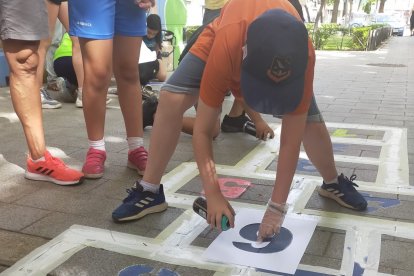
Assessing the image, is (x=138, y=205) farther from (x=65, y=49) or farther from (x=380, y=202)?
(x=65, y=49)

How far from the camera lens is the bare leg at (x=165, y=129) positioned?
223cm

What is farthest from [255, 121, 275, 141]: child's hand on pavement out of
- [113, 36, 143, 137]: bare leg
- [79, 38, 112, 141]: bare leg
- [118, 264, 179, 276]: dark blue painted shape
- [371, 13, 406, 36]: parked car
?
[371, 13, 406, 36]: parked car

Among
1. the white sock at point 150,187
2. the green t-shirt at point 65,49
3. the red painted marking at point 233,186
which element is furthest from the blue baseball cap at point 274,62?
the green t-shirt at point 65,49

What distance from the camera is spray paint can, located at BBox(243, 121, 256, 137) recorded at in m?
3.82

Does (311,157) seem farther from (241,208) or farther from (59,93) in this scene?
(59,93)

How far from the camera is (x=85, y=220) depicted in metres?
2.25

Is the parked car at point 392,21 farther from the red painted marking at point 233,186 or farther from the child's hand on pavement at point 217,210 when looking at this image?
the child's hand on pavement at point 217,210

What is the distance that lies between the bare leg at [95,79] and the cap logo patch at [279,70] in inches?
52.0

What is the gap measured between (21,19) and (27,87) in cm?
37

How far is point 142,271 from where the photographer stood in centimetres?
182

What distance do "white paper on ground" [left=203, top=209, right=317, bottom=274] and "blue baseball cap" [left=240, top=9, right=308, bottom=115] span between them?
0.61 m

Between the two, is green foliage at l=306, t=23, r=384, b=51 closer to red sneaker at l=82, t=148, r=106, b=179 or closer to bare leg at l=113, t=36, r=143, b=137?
bare leg at l=113, t=36, r=143, b=137

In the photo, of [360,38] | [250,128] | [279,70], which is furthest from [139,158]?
[360,38]

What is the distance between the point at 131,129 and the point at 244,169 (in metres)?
0.73
